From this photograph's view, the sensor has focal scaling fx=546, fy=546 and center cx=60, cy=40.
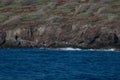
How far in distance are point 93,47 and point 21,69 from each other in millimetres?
47339

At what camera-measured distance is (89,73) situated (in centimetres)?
5288

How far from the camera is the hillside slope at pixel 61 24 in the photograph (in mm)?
106562

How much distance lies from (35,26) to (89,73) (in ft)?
206

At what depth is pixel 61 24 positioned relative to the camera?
115375 mm

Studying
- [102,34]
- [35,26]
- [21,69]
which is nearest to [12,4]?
[35,26]

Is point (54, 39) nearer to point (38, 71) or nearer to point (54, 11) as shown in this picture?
point (54, 11)

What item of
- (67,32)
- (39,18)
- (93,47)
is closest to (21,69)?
(93,47)

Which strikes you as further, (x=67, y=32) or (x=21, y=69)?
(x=67, y=32)

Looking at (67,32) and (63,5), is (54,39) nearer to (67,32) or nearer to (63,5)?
(67,32)

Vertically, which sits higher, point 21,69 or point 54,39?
point 21,69

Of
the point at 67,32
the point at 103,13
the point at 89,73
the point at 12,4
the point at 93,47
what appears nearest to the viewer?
the point at 89,73

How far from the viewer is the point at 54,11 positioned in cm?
12838

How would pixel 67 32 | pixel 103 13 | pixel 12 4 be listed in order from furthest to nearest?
pixel 12 4 → pixel 103 13 → pixel 67 32

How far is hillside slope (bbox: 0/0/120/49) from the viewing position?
107 meters
